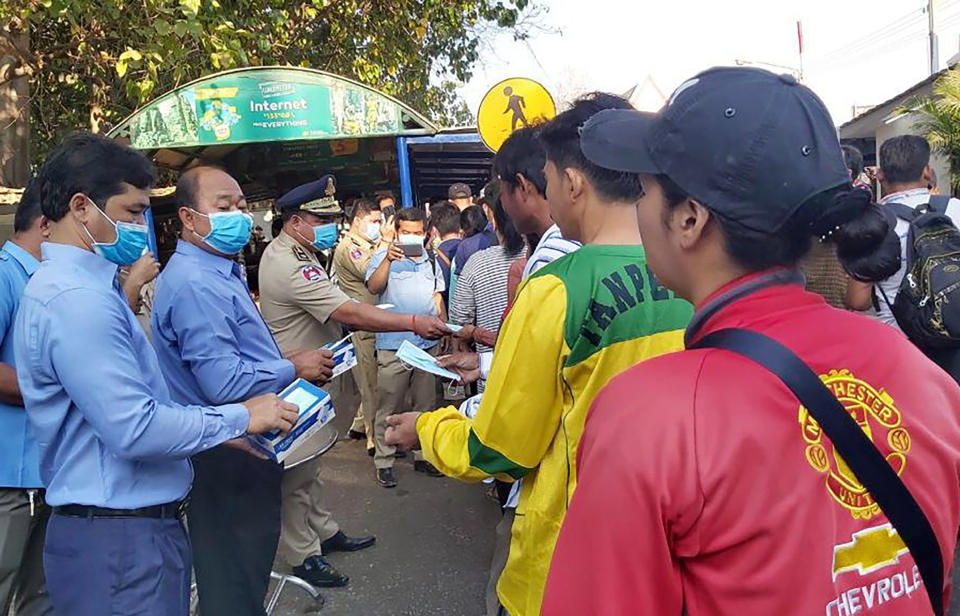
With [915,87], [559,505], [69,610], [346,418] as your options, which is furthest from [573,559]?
[915,87]

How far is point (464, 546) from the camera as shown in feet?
14.0

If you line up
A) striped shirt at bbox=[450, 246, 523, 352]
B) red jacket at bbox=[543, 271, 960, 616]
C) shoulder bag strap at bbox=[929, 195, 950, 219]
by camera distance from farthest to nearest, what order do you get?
striped shirt at bbox=[450, 246, 523, 352] < shoulder bag strap at bbox=[929, 195, 950, 219] < red jacket at bbox=[543, 271, 960, 616]

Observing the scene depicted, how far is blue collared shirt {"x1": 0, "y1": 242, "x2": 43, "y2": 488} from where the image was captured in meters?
2.49

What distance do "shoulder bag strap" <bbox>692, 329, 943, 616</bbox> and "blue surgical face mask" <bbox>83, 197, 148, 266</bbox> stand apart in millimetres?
1788

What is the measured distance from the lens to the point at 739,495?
2.83 ft

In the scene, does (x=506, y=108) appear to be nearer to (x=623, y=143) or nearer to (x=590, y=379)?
(x=590, y=379)

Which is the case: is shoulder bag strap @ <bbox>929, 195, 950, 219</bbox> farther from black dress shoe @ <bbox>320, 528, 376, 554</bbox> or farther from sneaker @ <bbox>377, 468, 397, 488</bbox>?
sneaker @ <bbox>377, 468, 397, 488</bbox>

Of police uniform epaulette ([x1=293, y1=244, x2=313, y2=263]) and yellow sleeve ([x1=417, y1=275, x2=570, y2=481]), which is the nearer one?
yellow sleeve ([x1=417, y1=275, x2=570, y2=481])

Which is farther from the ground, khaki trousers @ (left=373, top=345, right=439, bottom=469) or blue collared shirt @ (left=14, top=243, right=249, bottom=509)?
blue collared shirt @ (left=14, top=243, right=249, bottom=509)

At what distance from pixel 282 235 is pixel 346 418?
3.83 m

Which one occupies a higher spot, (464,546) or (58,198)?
(58,198)

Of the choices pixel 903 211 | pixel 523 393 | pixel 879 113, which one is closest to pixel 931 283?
pixel 903 211

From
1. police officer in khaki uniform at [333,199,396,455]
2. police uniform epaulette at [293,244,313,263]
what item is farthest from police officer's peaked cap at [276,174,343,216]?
police officer in khaki uniform at [333,199,396,455]

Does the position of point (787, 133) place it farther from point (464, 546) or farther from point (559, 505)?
point (464, 546)
